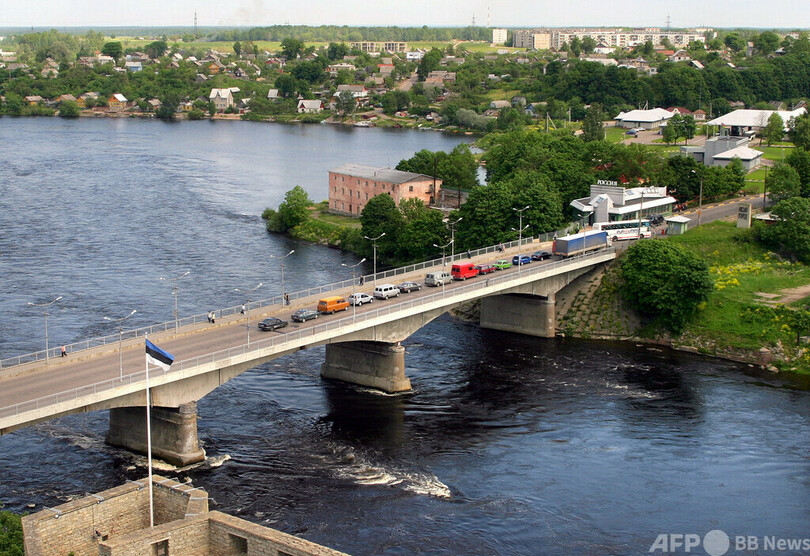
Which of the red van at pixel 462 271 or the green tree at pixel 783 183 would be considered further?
the green tree at pixel 783 183

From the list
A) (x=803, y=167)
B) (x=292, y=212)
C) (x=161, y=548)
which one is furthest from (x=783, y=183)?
(x=161, y=548)

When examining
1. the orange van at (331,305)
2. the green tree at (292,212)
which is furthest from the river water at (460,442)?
the green tree at (292,212)

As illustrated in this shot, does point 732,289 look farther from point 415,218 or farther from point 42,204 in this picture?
point 42,204

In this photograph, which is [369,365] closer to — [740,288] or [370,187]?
[740,288]

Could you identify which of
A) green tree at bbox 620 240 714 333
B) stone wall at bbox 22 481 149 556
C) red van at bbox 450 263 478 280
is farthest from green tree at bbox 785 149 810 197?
stone wall at bbox 22 481 149 556

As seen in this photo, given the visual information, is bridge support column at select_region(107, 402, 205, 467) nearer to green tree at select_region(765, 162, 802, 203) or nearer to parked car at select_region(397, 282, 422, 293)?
parked car at select_region(397, 282, 422, 293)

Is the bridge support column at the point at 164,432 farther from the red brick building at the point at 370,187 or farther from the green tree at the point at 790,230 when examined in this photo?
the red brick building at the point at 370,187

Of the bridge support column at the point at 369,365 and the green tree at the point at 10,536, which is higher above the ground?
the green tree at the point at 10,536
